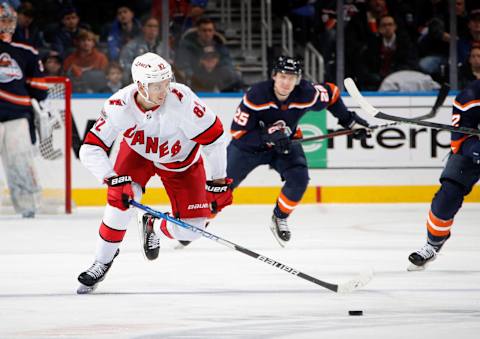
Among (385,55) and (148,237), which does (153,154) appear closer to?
(148,237)

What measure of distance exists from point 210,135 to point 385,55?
475 cm

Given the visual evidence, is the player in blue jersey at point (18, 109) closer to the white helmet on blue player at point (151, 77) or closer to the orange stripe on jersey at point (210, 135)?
the orange stripe on jersey at point (210, 135)

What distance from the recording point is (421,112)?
31.0ft

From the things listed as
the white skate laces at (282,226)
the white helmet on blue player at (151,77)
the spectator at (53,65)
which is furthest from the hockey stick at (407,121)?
the spectator at (53,65)

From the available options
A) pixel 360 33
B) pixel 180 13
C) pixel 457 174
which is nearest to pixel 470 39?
pixel 360 33

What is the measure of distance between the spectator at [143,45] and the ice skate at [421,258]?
4098mm

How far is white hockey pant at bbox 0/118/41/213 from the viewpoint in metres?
8.37

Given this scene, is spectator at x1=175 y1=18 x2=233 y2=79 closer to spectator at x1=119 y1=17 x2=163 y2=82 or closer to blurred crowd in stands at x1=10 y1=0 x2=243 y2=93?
blurred crowd in stands at x1=10 y1=0 x2=243 y2=93

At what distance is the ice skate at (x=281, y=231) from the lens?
6.86m

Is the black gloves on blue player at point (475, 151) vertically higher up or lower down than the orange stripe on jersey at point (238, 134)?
higher up

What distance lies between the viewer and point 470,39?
375 inches

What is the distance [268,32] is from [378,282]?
4.91 meters

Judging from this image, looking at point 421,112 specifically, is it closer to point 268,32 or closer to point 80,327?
point 268,32

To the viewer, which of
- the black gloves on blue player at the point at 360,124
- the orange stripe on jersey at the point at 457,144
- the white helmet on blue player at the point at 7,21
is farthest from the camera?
the white helmet on blue player at the point at 7,21
